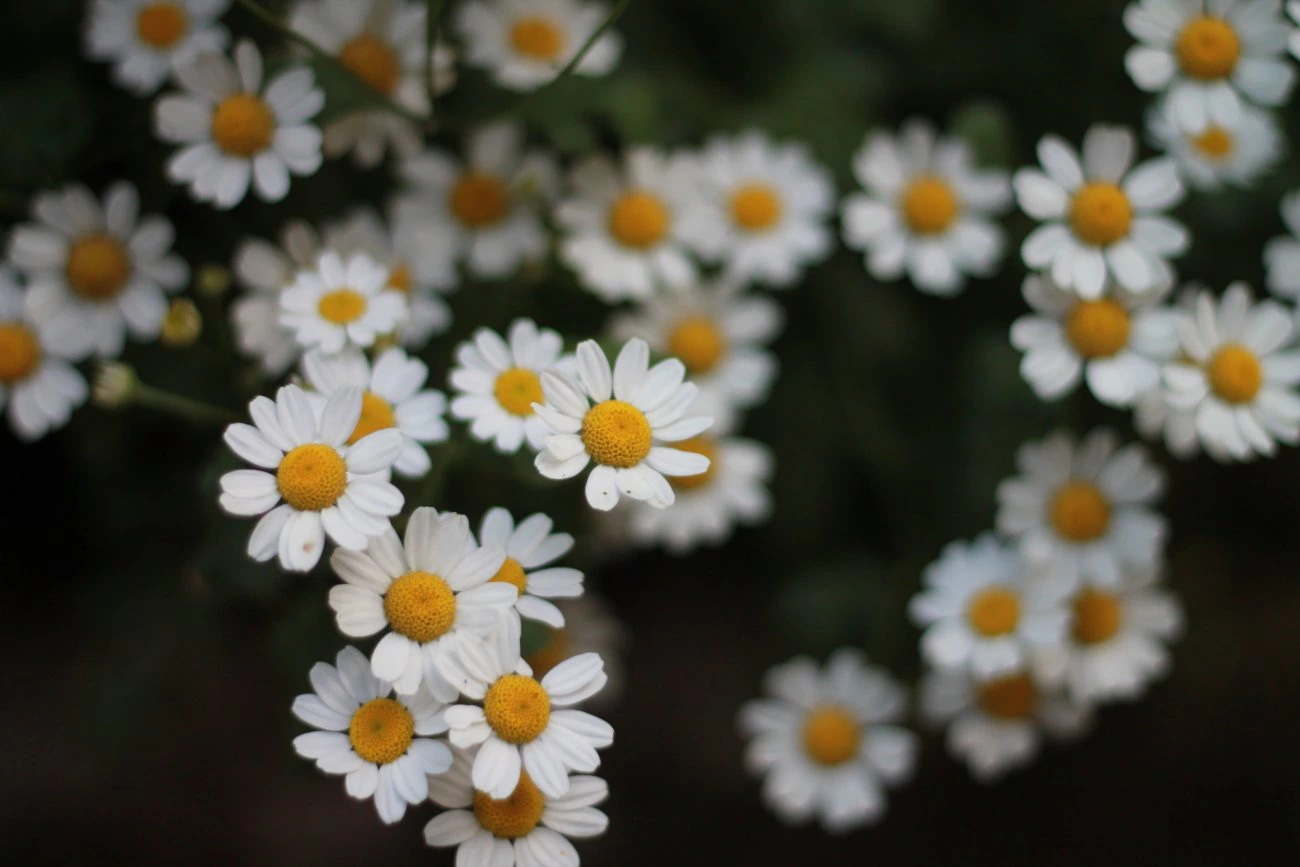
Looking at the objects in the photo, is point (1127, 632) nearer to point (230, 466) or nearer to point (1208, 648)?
point (1208, 648)

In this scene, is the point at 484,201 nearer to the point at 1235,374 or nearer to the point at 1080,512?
the point at 1080,512

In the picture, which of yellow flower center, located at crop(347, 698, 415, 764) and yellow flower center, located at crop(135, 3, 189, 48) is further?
yellow flower center, located at crop(135, 3, 189, 48)

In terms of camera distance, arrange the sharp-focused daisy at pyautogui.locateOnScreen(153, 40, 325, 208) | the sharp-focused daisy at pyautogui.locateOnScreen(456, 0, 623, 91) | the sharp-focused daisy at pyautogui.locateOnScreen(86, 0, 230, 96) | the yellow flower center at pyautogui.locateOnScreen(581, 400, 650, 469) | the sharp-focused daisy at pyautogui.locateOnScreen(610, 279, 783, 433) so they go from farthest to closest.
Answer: the sharp-focused daisy at pyautogui.locateOnScreen(610, 279, 783, 433)
the sharp-focused daisy at pyautogui.locateOnScreen(456, 0, 623, 91)
the sharp-focused daisy at pyautogui.locateOnScreen(86, 0, 230, 96)
the sharp-focused daisy at pyautogui.locateOnScreen(153, 40, 325, 208)
the yellow flower center at pyautogui.locateOnScreen(581, 400, 650, 469)

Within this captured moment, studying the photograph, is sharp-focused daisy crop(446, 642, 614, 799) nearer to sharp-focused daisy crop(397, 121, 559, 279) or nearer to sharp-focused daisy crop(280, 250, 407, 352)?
sharp-focused daisy crop(280, 250, 407, 352)

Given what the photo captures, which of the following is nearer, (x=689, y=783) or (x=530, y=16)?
(x=530, y=16)

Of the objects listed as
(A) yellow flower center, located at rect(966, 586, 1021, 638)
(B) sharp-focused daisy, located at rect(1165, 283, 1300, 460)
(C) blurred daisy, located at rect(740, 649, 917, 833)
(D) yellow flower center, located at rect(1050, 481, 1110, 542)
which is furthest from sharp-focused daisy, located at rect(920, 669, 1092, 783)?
(B) sharp-focused daisy, located at rect(1165, 283, 1300, 460)

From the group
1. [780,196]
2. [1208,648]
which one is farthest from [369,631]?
[1208,648]
